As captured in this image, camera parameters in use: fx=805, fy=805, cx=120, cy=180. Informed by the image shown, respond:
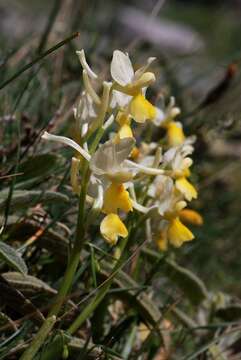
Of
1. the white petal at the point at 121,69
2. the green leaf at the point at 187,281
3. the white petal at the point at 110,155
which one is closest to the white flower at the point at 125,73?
the white petal at the point at 121,69

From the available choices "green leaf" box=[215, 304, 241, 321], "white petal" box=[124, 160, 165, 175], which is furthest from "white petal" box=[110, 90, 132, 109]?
"green leaf" box=[215, 304, 241, 321]

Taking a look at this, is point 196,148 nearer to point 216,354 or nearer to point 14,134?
point 14,134

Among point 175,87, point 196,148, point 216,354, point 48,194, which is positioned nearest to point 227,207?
point 175,87

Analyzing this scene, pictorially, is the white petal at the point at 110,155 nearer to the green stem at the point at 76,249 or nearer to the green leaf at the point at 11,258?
the green stem at the point at 76,249

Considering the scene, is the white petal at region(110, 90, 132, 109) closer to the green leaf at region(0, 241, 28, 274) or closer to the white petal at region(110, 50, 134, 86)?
the white petal at region(110, 50, 134, 86)

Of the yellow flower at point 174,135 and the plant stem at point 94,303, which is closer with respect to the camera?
the plant stem at point 94,303

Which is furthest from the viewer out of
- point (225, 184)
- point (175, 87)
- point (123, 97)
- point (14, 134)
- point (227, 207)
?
point (225, 184)
